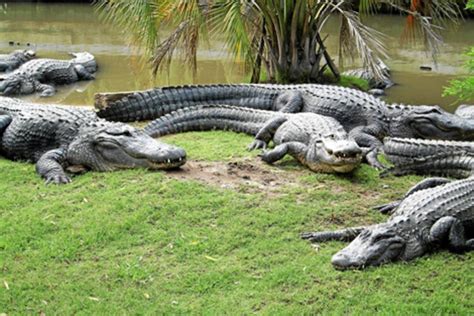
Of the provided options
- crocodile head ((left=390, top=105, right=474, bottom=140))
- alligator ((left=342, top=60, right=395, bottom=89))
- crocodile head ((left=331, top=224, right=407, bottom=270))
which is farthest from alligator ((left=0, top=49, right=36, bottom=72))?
crocodile head ((left=331, top=224, right=407, bottom=270))

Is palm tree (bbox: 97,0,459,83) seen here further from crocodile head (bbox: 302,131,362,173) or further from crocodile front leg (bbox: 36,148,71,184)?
crocodile front leg (bbox: 36,148,71,184)

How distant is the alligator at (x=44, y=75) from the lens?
1129cm

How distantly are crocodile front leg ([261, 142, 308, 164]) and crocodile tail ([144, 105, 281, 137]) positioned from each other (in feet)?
3.36

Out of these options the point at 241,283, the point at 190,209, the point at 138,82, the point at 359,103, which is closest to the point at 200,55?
the point at 138,82

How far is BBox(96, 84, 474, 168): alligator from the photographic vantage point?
697 centimetres

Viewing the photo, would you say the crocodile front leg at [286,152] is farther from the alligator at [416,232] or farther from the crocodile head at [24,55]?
the crocodile head at [24,55]

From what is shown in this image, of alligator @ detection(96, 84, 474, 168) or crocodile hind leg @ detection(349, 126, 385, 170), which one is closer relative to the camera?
crocodile hind leg @ detection(349, 126, 385, 170)

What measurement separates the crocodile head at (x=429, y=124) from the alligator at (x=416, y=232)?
223 centimetres

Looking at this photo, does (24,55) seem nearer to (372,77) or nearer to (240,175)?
(372,77)

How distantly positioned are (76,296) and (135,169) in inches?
83.7

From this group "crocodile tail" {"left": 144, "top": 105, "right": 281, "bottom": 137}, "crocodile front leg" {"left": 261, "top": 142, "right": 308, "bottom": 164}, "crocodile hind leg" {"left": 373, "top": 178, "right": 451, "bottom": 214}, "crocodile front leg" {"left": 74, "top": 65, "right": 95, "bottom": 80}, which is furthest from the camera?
"crocodile front leg" {"left": 74, "top": 65, "right": 95, "bottom": 80}

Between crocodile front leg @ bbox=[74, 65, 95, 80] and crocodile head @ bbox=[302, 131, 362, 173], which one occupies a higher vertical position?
crocodile head @ bbox=[302, 131, 362, 173]

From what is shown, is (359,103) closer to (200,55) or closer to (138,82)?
(138,82)

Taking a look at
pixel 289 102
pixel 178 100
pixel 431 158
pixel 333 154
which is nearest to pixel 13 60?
pixel 178 100
